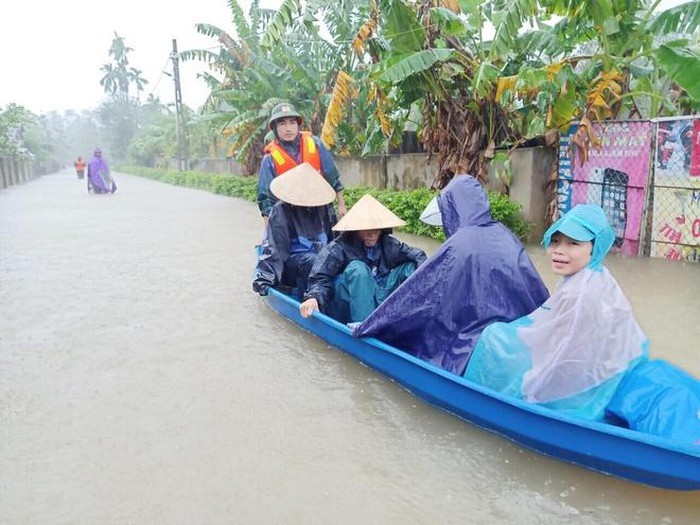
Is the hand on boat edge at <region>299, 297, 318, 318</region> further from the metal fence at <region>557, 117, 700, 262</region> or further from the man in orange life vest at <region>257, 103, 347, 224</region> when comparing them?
the metal fence at <region>557, 117, 700, 262</region>

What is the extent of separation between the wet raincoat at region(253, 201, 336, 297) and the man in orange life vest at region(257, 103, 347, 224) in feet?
1.34

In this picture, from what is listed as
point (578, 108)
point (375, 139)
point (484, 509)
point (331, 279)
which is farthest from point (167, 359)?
point (375, 139)

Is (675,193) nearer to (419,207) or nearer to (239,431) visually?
(419,207)

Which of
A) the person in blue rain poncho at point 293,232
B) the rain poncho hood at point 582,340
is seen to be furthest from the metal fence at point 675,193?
the rain poncho hood at point 582,340

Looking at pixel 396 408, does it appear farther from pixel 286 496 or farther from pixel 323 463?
pixel 286 496

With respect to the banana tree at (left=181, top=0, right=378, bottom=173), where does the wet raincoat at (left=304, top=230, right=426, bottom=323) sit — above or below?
below

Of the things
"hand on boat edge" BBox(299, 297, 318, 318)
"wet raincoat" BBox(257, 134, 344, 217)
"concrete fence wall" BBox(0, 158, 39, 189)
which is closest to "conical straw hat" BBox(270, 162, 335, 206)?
"wet raincoat" BBox(257, 134, 344, 217)

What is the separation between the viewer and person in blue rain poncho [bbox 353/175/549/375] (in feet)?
10.9

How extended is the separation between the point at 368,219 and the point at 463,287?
1.14m

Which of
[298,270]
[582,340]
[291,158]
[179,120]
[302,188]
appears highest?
[179,120]

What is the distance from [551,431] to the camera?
274cm

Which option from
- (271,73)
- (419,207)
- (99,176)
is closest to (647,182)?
(419,207)

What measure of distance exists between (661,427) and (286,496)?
1678mm

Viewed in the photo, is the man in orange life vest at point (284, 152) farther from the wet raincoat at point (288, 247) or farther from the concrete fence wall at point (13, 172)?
the concrete fence wall at point (13, 172)
